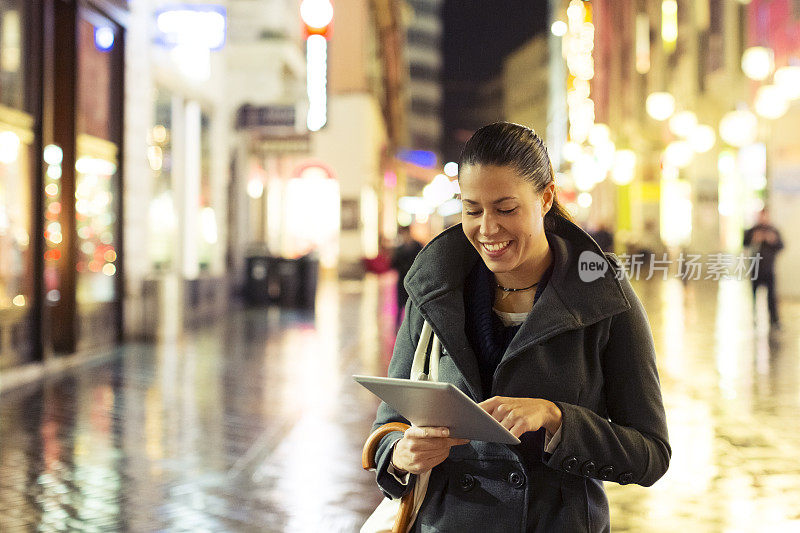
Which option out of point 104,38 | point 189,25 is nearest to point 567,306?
point 104,38

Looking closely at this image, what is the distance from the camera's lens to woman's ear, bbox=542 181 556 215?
2.15m

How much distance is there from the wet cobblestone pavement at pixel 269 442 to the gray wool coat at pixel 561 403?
2779mm

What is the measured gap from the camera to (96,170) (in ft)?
39.1

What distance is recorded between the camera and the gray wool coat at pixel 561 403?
6.55ft

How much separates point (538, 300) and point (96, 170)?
1091 cm

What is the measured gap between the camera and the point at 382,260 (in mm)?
36688

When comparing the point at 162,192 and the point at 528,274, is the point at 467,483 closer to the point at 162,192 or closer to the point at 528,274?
the point at 528,274


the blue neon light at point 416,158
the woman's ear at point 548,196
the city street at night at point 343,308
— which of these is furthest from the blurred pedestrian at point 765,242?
the blue neon light at point 416,158

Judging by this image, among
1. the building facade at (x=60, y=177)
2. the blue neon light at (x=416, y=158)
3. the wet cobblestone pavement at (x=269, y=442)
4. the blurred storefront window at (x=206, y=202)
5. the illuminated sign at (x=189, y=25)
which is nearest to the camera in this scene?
the wet cobblestone pavement at (x=269, y=442)

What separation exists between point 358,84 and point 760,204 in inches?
683

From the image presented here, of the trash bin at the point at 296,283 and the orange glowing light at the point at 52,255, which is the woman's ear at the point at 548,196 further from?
the trash bin at the point at 296,283

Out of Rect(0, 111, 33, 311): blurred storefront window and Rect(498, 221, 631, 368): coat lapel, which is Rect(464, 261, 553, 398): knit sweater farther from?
Rect(0, 111, 33, 311): blurred storefront window

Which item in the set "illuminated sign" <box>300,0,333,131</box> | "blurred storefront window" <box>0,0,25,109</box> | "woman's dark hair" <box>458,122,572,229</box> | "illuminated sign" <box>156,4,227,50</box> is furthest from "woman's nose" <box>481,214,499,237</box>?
"illuminated sign" <box>300,0,333,131</box>

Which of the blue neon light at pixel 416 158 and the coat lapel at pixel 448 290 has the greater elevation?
the blue neon light at pixel 416 158
